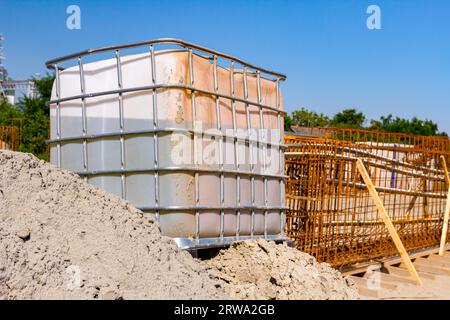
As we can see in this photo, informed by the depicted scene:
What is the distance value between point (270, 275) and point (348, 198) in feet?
10.9

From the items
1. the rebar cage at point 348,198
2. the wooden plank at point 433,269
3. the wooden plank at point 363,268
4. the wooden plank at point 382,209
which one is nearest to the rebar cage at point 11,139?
the rebar cage at point 348,198

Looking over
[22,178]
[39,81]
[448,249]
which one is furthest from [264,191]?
[39,81]

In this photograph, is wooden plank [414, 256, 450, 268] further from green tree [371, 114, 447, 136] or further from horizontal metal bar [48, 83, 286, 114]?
green tree [371, 114, 447, 136]

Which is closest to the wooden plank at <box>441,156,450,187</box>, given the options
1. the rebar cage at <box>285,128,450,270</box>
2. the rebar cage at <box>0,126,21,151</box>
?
the rebar cage at <box>285,128,450,270</box>

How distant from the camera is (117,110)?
4.76 meters

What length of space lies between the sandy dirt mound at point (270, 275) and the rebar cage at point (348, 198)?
1987mm

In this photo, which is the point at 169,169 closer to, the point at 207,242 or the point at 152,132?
the point at 152,132

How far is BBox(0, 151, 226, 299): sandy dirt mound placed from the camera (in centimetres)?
331

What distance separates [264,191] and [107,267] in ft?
6.88

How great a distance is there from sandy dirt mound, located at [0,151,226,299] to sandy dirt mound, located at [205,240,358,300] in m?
0.37

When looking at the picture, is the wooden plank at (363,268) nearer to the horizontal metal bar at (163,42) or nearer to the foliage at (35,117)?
the horizontal metal bar at (163,42)

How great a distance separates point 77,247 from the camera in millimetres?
3611
